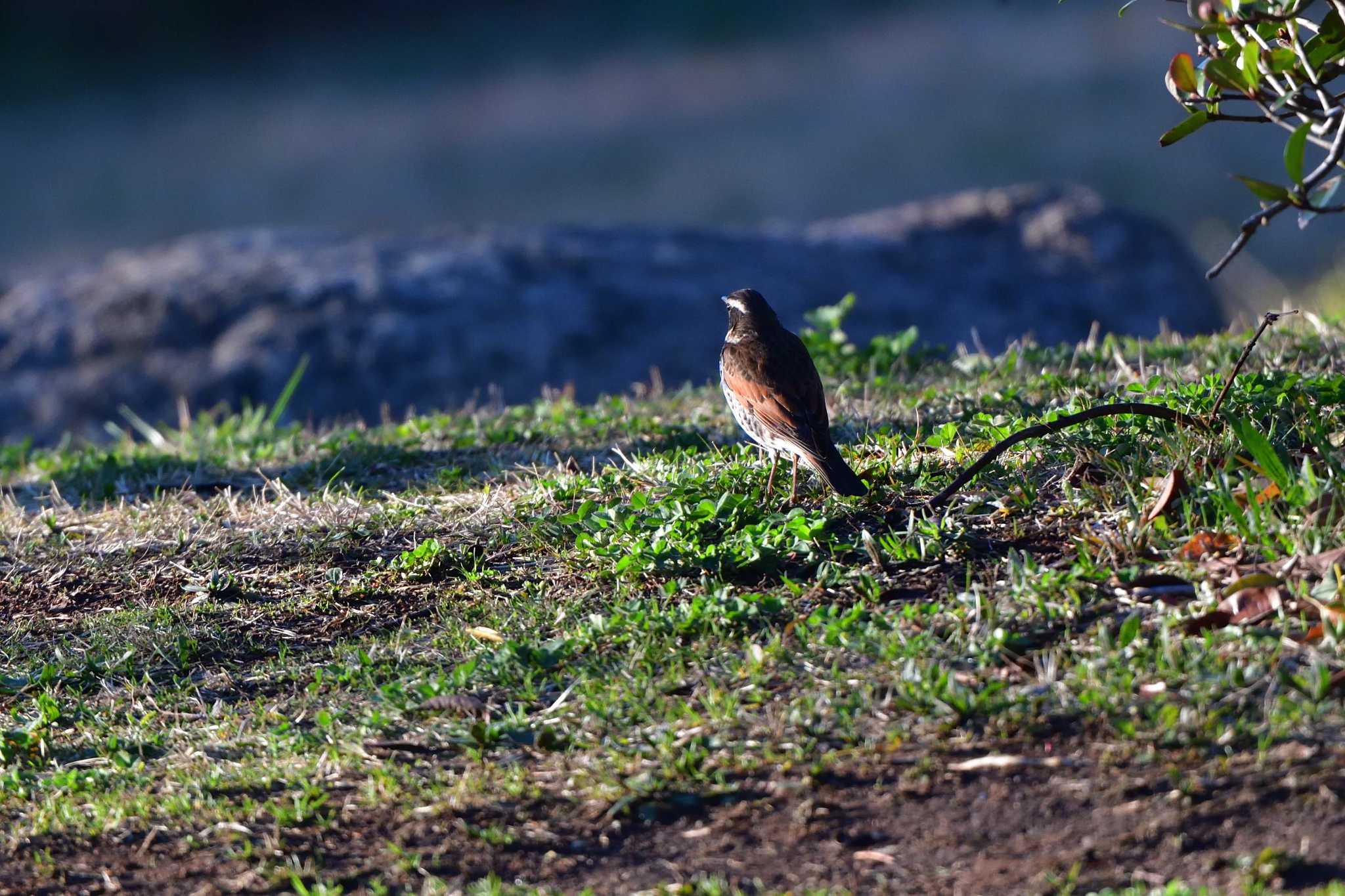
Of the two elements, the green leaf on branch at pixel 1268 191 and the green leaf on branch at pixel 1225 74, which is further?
the green leaf on branch at pixel 1225 74

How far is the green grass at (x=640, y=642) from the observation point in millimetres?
3592

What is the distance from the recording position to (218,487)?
6.87 meters

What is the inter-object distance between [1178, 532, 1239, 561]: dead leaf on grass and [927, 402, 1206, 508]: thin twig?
1.82 ft

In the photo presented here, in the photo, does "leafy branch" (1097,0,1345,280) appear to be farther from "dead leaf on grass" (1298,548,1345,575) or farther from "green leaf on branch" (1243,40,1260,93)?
"dead leaf on grass" (1298,548,1345,575)

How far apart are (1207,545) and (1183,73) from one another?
4.56 feet

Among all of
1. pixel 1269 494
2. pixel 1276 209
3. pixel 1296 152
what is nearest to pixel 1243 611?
pixel 1269 494

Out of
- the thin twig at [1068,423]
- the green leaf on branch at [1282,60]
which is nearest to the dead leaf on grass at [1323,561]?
the thin twig at [1068,423]

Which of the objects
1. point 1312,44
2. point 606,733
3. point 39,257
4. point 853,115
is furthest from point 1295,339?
point 39,257

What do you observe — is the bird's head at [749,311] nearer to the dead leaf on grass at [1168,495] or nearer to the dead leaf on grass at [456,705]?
the dead leaf on grass at [1168,495]

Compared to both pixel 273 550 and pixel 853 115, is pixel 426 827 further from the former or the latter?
pixel 853 115

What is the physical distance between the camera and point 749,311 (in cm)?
627

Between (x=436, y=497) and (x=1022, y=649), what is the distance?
280 cm

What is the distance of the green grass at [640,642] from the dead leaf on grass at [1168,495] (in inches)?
1.5

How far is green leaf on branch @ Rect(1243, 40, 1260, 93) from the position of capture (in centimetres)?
395
